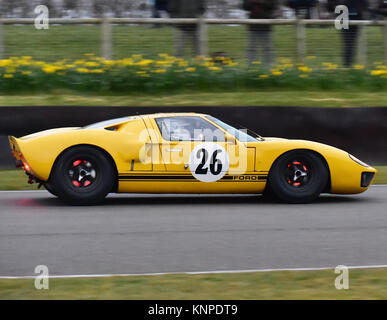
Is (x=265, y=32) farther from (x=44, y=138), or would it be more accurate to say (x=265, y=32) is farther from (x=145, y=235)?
(x=145, y=235)

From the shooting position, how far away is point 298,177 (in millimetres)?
8789

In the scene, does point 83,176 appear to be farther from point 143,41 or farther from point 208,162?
point 143,41

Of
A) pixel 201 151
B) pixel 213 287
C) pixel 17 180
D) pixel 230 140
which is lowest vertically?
pixel 17 180

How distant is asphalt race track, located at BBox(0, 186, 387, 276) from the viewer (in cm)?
587

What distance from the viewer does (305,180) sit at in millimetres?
8789

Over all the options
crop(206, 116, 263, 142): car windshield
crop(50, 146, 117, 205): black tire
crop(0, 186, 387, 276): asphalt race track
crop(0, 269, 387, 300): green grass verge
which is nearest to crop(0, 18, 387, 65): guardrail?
crop(0, 186, 387, 276): asphalt race track

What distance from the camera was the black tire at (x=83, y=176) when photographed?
8406 millimetres

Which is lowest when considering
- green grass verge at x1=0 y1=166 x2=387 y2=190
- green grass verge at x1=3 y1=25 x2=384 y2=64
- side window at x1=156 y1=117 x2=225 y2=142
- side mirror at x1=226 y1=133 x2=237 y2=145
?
green grass verge at x1=0 y1=166 x2=387 y2=190

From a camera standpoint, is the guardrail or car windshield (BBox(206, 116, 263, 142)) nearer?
car windshield (BBox(206, 116, 263, 142))

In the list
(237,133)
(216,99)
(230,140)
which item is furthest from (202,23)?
(230,140)

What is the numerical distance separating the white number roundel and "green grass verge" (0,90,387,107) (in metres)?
5.07

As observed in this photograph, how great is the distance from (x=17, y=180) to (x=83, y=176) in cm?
282

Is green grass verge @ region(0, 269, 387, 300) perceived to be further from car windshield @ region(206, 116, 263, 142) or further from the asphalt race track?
car windshield @ region(206, 116, 263, 142)

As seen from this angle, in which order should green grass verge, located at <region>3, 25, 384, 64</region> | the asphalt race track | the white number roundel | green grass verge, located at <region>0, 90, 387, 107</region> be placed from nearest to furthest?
the asphalt race track, the white number roundel, green grass verge, located at <region>0, 90, 387, 107</region>, green grass verge, located at <region>3, 25, 384, 64</region>
